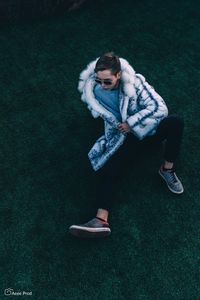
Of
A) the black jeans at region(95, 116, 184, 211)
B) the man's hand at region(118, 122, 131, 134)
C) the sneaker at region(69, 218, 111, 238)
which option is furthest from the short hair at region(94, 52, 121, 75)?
the sneaker at region(69, 218, 111, 238)

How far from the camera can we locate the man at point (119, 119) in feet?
9.55

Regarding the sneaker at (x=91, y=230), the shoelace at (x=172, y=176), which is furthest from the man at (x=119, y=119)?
the shoelace at (x=172, y=176)

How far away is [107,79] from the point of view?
2832mm

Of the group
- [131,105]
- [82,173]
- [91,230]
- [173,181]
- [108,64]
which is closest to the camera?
[108,64]

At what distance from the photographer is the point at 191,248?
2938 millimetres

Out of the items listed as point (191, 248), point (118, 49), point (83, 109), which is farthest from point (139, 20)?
point (191, 248)

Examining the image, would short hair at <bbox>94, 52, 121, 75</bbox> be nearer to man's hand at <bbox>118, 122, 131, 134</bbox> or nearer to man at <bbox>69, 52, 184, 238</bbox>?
man at <bbox>69, 52, 184, 238</bbox>

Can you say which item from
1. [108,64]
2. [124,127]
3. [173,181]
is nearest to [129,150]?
[124,127]

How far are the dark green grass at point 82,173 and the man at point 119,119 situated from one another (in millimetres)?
174

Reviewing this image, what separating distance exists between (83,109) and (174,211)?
1.31 metres

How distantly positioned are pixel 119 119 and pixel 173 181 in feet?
2.13

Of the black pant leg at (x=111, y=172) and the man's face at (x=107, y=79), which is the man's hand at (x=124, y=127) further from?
the man's face at (x=107, y=79)

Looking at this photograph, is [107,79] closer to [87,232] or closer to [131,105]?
[131,105]

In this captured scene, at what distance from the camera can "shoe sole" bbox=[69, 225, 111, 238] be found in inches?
114
